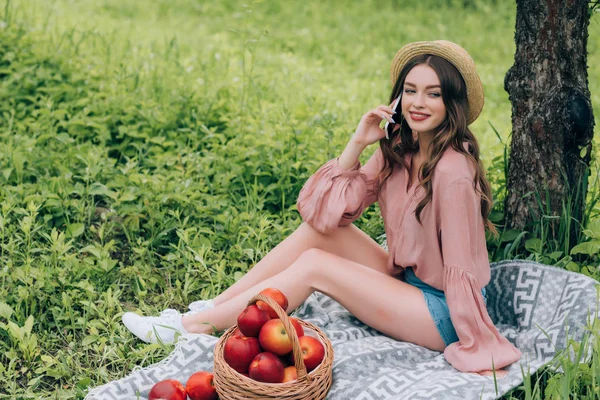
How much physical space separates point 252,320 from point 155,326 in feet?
2.38

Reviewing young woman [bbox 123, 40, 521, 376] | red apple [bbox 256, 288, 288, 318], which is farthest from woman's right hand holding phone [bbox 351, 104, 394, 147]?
red apple [bbox 256, 288, 288, 318]

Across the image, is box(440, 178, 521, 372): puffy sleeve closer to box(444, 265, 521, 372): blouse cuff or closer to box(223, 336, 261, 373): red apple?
box(444, 265, 521, 372): blouse cuff

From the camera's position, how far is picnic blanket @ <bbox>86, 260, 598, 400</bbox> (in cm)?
297

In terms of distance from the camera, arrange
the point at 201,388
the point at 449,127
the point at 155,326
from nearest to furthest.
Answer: the point at 201,388
the point at 449,127
the point at 155,326

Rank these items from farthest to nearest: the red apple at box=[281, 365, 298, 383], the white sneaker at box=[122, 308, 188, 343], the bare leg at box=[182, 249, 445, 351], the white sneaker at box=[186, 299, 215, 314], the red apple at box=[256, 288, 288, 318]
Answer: the white sneaker at box=[186, 299, 215, 314] < the white sneaker at box=[122, 308, 188, 343] < the bare leg at box=[182, 249, 445, 351] < the red apple at box=[256, 288, 288, 318] < the red apple at box=[281, 365, 298, 383]

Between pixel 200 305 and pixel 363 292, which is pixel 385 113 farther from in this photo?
pixel 200 305

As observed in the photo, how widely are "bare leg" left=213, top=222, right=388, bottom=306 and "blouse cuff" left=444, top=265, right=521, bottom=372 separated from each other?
0.58m

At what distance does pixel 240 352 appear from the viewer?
2.88 m

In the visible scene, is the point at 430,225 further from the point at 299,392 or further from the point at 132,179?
the point at 132,179

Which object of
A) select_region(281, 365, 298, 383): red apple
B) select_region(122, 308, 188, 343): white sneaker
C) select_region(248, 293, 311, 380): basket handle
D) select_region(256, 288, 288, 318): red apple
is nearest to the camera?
select_region(248, 293, 311, 380): basket handle

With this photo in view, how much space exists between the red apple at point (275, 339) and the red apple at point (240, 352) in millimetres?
43

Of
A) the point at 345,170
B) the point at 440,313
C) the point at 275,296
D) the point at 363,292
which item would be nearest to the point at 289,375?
the point at 275,296

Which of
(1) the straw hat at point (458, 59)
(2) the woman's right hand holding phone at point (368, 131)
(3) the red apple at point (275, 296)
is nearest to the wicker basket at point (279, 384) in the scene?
(3) the red apple at point (275, 296)

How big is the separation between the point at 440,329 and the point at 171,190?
75.3 inches
